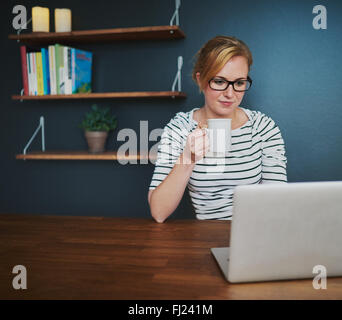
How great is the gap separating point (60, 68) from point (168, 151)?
1096 millimetres

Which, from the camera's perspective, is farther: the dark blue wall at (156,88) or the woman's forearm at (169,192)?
the dark blue wall at (156,88)

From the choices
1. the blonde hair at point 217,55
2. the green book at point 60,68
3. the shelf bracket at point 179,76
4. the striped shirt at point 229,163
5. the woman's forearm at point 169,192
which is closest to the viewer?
the woman's forearm at point 169,192

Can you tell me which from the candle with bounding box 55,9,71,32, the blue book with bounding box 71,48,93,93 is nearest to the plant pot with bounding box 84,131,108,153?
the blue book with bounding box 71,48,93,93

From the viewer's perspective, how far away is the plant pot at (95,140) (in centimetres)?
233

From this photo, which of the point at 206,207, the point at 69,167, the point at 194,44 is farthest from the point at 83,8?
the point at 206,207

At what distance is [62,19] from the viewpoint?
2.29 m

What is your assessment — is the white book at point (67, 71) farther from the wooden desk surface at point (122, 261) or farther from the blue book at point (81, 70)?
the wooden desk surface at point (122, 261)

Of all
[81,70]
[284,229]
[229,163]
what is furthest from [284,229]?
[81,70]

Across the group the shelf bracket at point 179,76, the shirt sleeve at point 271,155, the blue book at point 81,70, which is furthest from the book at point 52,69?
the shirt sleeve at point 271,155

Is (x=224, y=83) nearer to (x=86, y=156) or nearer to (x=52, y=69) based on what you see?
(x=86, y=156)

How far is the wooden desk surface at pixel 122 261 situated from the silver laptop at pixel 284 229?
0.17ft

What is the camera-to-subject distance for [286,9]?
2219 mm

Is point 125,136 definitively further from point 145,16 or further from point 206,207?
point 206,207

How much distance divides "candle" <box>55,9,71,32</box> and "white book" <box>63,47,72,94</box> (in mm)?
155
